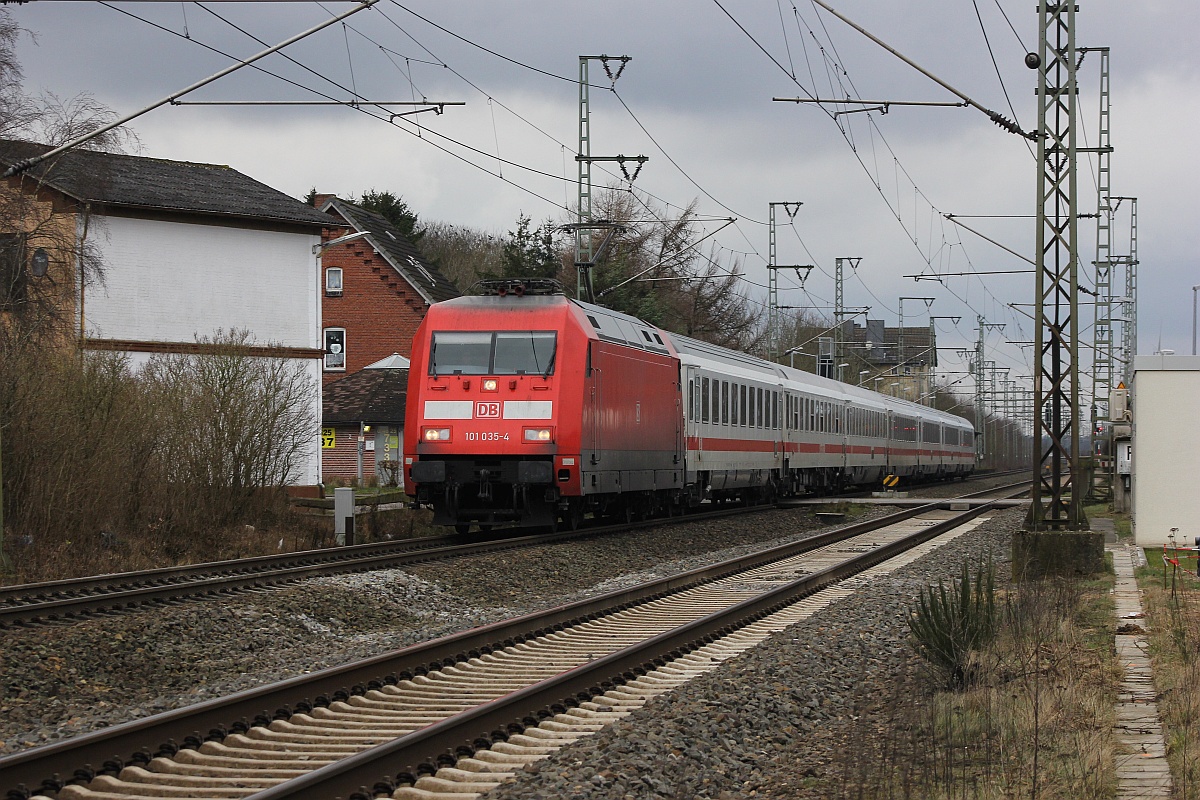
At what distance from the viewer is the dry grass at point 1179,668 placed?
649 centimetres

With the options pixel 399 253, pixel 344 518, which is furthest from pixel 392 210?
pixel 344 518

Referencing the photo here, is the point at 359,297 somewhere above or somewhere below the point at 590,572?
above

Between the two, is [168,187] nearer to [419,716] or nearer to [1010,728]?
[419,716]

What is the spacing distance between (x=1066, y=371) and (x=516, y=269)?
41492 millimetres

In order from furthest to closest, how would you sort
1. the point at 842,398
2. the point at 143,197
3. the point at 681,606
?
the point at 842,398
the point at 143,197
the point at 681,606

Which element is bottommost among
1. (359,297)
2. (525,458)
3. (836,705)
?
(836,705)

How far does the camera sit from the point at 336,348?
50.9 meters

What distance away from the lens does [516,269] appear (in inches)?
2201

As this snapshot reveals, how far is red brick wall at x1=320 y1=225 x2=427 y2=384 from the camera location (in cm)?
4972

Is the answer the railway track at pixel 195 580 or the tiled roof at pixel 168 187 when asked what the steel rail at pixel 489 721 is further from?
the tiled roof at pixel 168 187

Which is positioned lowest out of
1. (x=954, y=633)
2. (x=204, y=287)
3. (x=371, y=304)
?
(x=954, y=633)

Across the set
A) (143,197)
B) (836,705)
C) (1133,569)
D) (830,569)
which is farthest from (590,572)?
(143,197)

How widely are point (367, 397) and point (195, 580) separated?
3148 cm

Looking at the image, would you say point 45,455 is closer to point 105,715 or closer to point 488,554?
point 488,554
